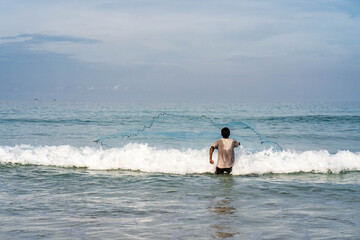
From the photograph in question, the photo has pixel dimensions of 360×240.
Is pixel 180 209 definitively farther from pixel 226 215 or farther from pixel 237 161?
pixel 237 161

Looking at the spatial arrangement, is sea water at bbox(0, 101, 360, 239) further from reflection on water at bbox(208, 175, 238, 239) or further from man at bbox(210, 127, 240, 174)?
man at bbox(210, 127, 240, 174)

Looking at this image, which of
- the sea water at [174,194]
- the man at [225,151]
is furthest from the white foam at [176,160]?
the man at [225,151]

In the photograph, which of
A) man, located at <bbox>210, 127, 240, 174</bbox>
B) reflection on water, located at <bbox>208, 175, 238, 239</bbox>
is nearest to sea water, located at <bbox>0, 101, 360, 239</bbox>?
reflection on water, located at <bbox>208, 175, 238, 239</bbox>

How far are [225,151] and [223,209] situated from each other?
3366 mm

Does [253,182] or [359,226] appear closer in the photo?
[359,226]

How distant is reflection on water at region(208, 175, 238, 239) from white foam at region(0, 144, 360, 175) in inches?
67.0

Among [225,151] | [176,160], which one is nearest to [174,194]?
[225,151]

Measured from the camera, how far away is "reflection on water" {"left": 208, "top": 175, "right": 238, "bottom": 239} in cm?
533

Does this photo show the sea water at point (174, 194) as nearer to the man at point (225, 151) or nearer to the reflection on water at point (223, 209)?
the reflection on water at point (223, 209)

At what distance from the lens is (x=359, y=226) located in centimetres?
555

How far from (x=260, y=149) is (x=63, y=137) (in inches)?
515

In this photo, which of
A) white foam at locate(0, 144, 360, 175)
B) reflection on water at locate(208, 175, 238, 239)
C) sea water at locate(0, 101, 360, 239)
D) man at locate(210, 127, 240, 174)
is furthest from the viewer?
white foam at locate(0, 144, 360, 175)

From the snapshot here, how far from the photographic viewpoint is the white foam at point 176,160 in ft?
35.4

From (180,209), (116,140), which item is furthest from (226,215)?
(116,140)
